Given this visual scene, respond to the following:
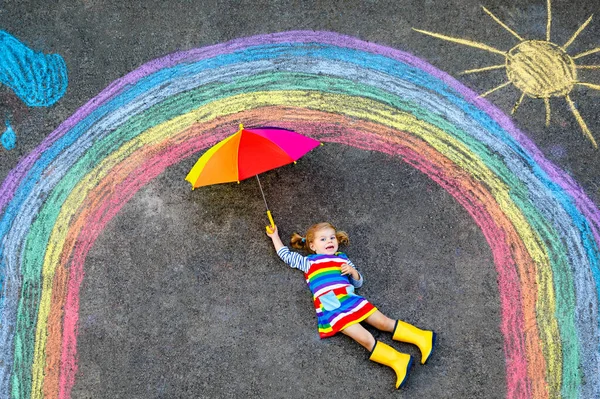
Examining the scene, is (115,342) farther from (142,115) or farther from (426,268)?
(426,268)

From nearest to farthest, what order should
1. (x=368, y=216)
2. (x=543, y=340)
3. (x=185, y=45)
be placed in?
(x=543, y=340) → (x=368, y=216) → (x=185, y=45)

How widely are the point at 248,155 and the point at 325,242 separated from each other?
902mm

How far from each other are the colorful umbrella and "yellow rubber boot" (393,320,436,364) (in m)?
1.50

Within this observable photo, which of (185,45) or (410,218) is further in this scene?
(185,45)

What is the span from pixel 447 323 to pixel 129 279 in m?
2.50

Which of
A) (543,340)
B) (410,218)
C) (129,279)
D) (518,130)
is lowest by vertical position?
(543,340)

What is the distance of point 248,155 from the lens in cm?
514

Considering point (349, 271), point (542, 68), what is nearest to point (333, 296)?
point (349, 271)

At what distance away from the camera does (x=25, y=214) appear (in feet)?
18.6

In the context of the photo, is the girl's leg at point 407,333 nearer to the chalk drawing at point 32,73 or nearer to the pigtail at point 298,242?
the pigtail at point 298,242

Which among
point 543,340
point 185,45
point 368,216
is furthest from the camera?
point 185,45

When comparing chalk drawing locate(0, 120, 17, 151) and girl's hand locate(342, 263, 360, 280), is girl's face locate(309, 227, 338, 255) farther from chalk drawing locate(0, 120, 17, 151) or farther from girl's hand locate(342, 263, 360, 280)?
chalk drawing locate(0, 120, 17, 151)

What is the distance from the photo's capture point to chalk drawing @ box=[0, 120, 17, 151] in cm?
586

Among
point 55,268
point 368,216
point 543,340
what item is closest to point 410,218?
point 368,216
